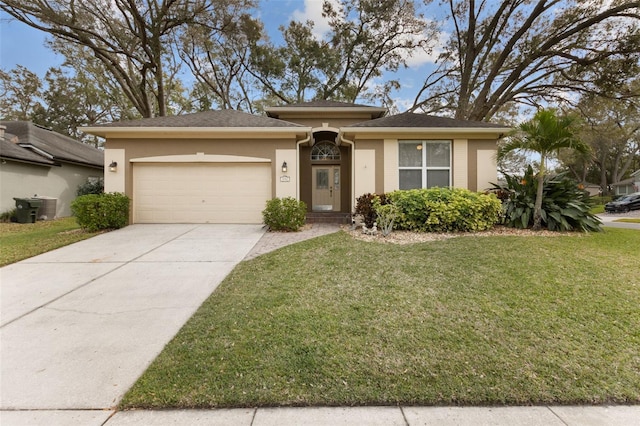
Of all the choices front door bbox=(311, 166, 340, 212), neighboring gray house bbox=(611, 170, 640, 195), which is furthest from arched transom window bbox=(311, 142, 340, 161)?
neighboring gray house bbox=(611, 170, 640, 195)

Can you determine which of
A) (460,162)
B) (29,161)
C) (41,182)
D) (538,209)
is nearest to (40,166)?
(41,182)

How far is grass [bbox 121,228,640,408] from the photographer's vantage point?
2189 mm

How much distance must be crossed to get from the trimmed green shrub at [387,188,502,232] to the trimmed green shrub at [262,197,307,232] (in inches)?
108

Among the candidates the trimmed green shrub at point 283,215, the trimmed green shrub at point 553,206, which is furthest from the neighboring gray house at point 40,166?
the trimmed green shrub at point 553,206

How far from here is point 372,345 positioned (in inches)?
106

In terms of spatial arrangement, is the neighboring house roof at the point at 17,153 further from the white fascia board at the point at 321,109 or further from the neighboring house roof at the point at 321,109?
the white fascia board at the point at 321,109

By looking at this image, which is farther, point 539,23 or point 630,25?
point 539,23

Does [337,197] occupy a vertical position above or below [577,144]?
below

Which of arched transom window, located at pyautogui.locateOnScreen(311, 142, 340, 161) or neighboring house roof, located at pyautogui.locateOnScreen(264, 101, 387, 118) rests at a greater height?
neighboring house roof, located at pyautogui.locateOnScreen(264, 101, 387, 118)

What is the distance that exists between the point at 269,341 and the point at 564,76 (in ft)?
65.7

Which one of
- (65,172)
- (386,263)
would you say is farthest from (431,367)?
(65,172)

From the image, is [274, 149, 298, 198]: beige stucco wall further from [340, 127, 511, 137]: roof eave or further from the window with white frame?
the window with white frame

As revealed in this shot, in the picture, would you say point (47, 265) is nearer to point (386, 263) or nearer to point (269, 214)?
point (269, 214)

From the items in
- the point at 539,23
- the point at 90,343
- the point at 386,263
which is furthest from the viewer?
the point at 539,23
